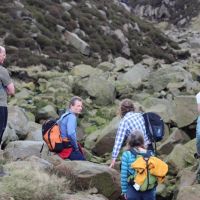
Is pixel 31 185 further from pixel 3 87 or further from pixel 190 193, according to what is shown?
pixel 190 193

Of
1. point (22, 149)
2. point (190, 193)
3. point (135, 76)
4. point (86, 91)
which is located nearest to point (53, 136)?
point (22, 149)

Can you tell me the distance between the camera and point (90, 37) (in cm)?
3481

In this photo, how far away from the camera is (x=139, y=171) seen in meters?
6.32

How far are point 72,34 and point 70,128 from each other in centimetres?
2498

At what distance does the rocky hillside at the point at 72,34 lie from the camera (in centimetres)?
2726

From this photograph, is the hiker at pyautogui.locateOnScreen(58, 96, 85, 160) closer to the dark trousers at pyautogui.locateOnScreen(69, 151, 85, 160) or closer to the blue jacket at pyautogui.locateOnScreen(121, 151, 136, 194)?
the dark trousers at pyautogui.locateOnScreen(69, 151, 85, 160)

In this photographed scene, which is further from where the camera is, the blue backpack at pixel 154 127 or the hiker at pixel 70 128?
the hiker at pixel 70 128

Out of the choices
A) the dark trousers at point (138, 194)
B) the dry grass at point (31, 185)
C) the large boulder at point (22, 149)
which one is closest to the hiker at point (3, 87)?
the dry grass at point (31, 185)

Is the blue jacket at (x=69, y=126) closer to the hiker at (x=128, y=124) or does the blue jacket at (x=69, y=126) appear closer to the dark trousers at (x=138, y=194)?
the hiker at (x=128, y=124)

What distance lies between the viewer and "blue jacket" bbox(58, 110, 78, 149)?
318 inches

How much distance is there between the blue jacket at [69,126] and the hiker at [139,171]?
1767 mm

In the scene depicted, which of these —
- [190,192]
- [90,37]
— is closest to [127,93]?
[190,192]

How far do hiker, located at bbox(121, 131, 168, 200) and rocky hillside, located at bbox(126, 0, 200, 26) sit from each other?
300ft

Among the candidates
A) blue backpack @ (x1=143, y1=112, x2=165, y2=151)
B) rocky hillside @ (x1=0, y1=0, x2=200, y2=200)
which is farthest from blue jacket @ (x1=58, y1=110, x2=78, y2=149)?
blue backpack @ (x1=143, y1=112, x2=165, y2=151)
